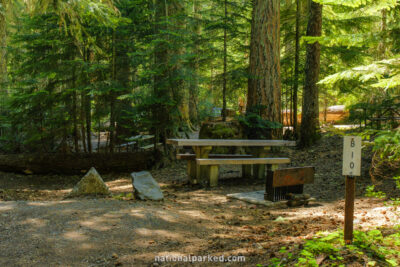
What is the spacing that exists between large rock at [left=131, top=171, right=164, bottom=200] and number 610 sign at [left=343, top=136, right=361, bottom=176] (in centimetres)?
405

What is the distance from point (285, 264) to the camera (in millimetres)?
3162

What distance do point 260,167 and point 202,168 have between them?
177 cm

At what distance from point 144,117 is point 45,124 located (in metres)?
3.54

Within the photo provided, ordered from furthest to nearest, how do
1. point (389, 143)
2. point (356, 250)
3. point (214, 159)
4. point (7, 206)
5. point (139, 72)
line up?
point (139, 72), point (214, 159), point (7, 206), point (389, 143), point (356, 250)

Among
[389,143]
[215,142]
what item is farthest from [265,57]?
[389,143]

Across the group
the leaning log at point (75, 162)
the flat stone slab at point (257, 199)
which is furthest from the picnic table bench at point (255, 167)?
the leaning log at point (75, 162)

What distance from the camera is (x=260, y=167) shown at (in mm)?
9297

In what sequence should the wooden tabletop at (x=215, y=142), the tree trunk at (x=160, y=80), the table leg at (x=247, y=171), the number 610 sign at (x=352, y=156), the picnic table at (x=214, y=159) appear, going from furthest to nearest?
1. the tree trunk at (x=160, y=80)
2. the table leg at (x=247, y=171)
3. the picnic table at (x=214, y=159)
4. the wooden tabletop at (x=215, y=142)
5. the number 610 sign at (x=352, y=156)

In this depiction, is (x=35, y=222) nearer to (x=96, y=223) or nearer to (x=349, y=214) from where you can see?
(x=96, y=223)

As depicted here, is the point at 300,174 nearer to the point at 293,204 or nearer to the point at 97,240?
the point at 293,204

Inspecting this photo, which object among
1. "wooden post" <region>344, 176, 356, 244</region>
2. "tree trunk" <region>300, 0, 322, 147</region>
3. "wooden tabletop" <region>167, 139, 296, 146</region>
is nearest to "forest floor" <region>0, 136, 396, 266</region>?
"wooden post" <region>344, 176, 356, 244</region>

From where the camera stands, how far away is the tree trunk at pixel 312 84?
11320 millimetres

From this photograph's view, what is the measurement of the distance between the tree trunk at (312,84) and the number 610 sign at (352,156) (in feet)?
27.4

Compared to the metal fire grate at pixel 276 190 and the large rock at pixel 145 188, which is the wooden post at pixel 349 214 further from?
the large rock at pixel 145 188
